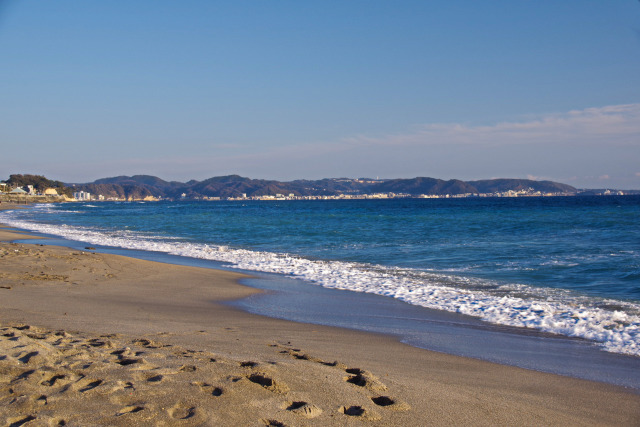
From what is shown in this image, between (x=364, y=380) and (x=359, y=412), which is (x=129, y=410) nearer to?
(x=359, y=412)

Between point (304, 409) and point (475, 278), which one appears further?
point (475, 278)

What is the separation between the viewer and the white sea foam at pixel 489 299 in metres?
6.84

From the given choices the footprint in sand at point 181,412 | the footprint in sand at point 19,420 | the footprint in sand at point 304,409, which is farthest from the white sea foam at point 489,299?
the footprint in sand at point 19,420

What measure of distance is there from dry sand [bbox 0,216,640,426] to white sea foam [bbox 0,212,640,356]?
230cm

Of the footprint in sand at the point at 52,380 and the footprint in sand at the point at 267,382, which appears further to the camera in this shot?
the footprint in sand at the point at 267,382

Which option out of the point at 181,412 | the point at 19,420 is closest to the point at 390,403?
the point at 181,412

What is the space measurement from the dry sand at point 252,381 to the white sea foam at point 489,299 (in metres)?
2.30

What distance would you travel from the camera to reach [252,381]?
158 inches

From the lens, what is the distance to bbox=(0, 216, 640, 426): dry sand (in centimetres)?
344

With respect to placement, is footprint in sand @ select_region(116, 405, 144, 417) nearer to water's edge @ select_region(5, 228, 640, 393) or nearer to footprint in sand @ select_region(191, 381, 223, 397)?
footprint in sand @ select_region(191, 381, 223, 397)

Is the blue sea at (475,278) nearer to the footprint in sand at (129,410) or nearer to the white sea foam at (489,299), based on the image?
the white sea foam at (489,299)

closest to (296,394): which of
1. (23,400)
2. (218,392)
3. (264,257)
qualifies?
(218,392)

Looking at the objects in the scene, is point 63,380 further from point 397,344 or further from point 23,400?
point 397,344

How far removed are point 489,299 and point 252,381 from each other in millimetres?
6211
